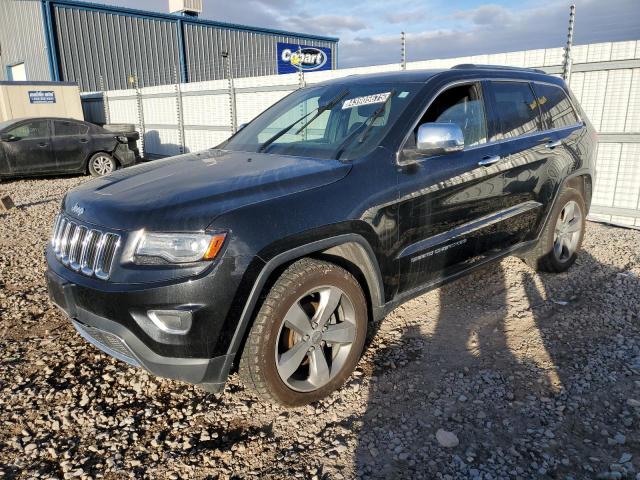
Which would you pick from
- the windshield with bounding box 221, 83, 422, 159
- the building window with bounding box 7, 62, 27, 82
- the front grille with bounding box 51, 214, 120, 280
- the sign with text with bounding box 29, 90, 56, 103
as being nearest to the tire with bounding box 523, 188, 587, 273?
the windshield with bounding box 221, 83, 422, 159

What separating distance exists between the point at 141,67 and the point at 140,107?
28.1 ft

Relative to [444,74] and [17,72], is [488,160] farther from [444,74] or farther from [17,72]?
[17,72]

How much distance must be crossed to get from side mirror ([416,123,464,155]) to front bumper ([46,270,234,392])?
5.60 ft

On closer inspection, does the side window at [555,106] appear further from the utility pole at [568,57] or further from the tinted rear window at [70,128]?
the tinted rear window at [70,128]

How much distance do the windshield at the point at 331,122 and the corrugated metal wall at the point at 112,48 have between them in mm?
19797

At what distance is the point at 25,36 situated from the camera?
21.4 m

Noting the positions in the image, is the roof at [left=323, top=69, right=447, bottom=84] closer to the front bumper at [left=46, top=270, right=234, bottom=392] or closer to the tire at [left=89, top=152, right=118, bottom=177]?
the front bumper at [left=46, top=270, right=234, bottom=392]

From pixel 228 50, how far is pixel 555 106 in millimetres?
24583

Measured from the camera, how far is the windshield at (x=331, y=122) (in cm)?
314

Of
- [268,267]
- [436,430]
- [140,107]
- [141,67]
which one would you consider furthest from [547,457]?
[141,67]

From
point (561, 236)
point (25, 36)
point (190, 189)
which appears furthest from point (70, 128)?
point (25, 36)

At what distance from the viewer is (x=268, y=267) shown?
2414mm

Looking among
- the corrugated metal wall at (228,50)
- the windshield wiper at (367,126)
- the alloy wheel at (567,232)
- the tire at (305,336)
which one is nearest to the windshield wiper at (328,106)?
the windshield wiper at (367,126)

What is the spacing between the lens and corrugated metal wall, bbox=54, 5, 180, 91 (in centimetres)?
2044
